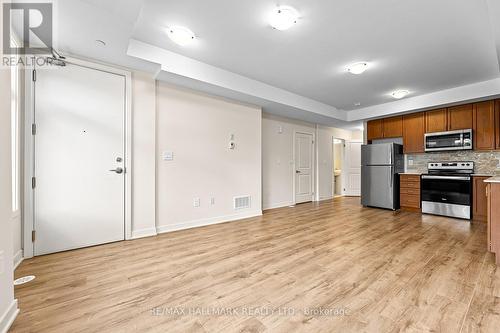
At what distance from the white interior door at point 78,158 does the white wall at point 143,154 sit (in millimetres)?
165

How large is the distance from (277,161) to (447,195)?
3.64 metres

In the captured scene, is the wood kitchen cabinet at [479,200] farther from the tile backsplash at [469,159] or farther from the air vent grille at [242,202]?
the air vent grille at [242,202]

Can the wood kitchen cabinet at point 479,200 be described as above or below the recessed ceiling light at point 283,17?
below

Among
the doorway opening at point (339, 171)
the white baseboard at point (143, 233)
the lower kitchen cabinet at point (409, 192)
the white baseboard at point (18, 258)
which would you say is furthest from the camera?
the doorway opening at point (339, 171)

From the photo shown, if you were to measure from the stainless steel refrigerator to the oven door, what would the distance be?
58cm

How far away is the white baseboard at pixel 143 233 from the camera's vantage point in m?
3.22

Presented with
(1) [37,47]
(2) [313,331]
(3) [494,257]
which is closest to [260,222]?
(2) [313,331]

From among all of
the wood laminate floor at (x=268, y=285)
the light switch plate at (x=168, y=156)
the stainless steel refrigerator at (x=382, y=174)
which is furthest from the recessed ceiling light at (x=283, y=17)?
the stainless steel refrigerator at (x=382, y=174)

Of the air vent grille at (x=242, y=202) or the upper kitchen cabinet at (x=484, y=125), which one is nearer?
the upper kitchen cabinet at (x=484, y=125)

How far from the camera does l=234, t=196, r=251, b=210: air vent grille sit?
4469 millimetres

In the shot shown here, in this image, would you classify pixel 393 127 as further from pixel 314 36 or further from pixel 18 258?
pixel 18 258

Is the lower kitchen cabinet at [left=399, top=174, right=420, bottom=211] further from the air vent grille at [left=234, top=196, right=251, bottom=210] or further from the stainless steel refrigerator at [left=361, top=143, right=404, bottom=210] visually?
the air vent grille at [left=234, top=196, right=251, bottom=210]

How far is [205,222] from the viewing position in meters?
3.98

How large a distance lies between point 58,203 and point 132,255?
3.67 feet
